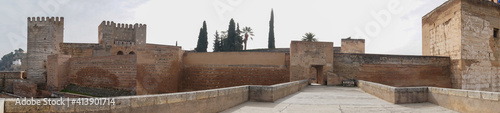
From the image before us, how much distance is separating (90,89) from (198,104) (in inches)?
752

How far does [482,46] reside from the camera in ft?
50.7

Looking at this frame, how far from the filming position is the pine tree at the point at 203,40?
33.8 meters

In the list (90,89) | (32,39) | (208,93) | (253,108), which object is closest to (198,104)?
(208,93)

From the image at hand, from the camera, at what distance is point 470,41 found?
48.5 ft

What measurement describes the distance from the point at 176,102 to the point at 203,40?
3007 centimetres

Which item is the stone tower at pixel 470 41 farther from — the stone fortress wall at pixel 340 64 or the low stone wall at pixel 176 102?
the low stone wall at pixel 176 102

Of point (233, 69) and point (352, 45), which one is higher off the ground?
point (352, 45)

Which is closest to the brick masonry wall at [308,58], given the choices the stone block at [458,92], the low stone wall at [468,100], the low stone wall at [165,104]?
the low stone wall at [468,100]

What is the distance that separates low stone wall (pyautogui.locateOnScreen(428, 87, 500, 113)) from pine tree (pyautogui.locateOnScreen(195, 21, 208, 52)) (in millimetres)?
28923

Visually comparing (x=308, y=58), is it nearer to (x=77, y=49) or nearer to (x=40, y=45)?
(x=77, y=49)

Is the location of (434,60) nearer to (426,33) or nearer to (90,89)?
(426,33)

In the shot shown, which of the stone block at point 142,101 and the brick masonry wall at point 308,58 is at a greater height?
the brick masonry wall at point 308,58

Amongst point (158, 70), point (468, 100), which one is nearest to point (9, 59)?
point (158, 70)

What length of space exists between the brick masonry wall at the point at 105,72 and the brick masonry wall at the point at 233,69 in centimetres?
500
